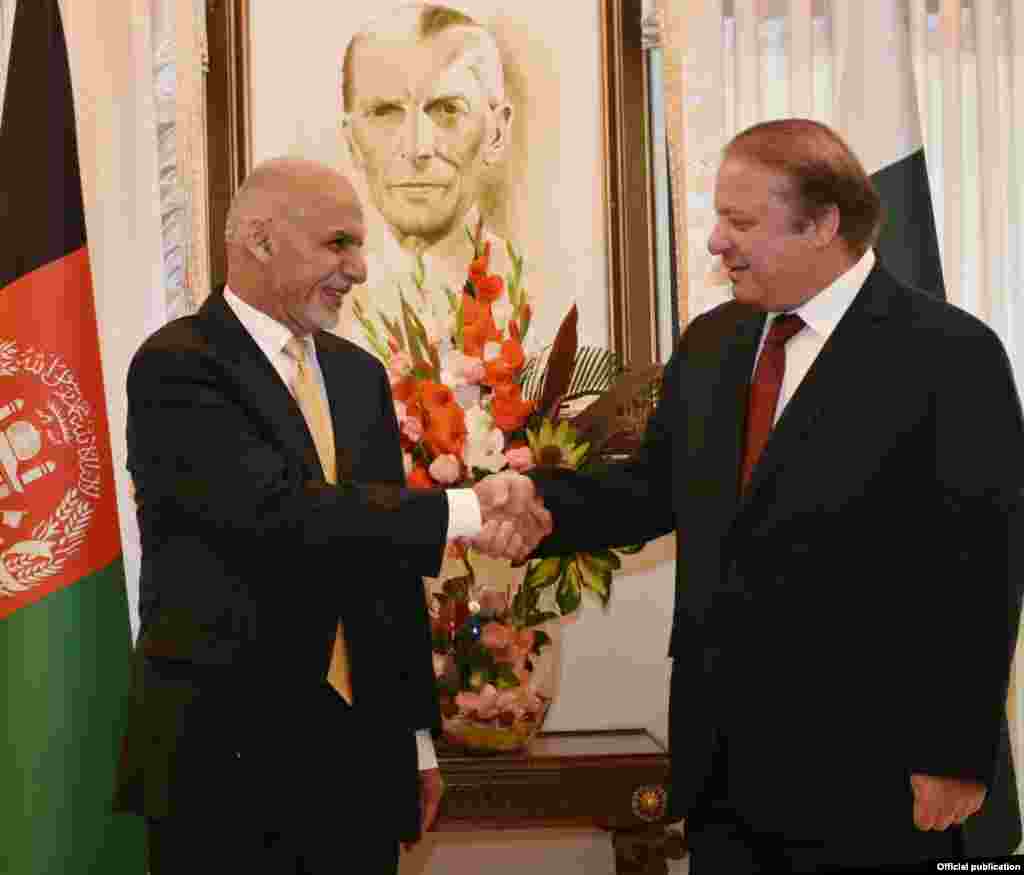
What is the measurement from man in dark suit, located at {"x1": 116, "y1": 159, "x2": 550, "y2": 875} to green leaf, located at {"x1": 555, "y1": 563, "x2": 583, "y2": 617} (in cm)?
62

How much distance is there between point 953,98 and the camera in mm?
4035

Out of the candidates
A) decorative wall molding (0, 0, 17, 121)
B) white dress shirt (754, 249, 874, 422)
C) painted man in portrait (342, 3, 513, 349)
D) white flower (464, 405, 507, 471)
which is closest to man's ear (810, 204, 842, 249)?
white dress shirt (754, 249, 874, 422)

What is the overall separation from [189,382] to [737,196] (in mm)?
1014

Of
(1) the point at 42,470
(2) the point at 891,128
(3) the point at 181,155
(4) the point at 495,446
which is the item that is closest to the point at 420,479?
(4) the point at 495,446

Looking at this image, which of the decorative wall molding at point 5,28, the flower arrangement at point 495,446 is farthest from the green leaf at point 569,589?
the decorative wall molding at point 5,28

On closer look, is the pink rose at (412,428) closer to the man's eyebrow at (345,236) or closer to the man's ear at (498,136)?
the man's eyebrow at (345,236)

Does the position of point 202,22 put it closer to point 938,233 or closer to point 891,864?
point 938,233

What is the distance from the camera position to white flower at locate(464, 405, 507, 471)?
299cm

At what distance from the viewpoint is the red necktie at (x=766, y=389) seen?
2344 mm

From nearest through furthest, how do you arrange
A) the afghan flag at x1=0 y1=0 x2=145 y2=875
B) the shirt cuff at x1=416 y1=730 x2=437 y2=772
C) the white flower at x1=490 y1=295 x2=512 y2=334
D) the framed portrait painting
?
1. the shirt cuff at x1=416 y1=730 x2=437 y2=772
2. the afghan flag at x1=0 y1=0 x2=145 y2=875
3. the white flower at x1=490 y1=295 x2=512 y2=334
4. the framed portrait painting

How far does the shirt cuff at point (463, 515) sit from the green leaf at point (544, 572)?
583mm

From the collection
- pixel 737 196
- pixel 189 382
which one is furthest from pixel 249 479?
pixel 737 196

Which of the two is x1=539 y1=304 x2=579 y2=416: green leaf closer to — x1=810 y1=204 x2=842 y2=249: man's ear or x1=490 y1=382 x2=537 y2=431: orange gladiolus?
x1=490 y1=382 x2=537 y2=431: orange gladiolus

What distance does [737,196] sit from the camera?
2.46 meters
